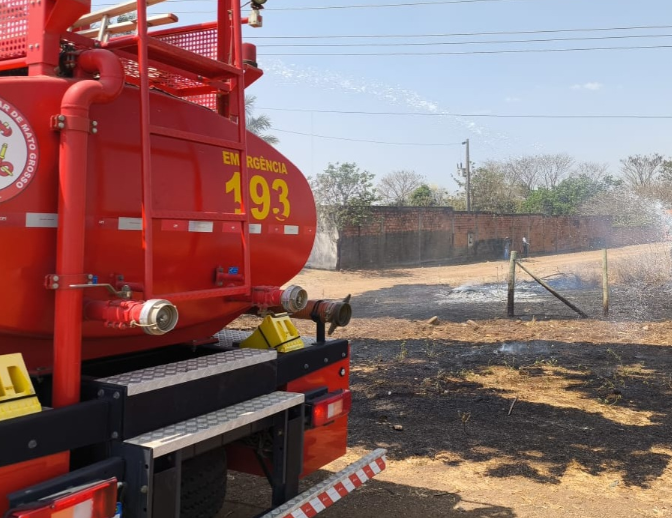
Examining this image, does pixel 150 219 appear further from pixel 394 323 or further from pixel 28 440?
pixel 394 323

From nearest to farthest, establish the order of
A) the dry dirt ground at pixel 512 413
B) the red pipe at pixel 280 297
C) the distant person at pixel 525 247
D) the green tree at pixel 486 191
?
the red pipe at pixel 280 297, the dry dirt ground at pixel 512 413, the distant person at pixel 525 247, the green tree at pixel 486 191

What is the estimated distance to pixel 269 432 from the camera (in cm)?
315

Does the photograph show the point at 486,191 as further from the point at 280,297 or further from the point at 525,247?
the point at 280,297

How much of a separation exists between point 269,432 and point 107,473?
3.41ft

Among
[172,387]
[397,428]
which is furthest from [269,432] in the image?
[397,428]

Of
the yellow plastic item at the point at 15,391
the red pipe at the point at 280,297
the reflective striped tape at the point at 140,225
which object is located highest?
the reflective striped tape at the point at 140,225

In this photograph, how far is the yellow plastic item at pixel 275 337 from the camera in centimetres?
343

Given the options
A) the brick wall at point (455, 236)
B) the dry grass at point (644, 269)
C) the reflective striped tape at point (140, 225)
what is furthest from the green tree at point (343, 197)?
the reflective striped tape at point (140, 225)

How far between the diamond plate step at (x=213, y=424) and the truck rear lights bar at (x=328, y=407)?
0.54 feet

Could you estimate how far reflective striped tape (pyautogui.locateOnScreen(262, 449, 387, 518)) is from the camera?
2.98 metres

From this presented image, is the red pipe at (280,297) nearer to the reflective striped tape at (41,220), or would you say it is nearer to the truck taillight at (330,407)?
the truck taillight at (330,407)

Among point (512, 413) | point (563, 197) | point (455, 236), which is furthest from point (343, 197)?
point (563, 197)

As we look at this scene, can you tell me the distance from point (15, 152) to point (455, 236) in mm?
27795

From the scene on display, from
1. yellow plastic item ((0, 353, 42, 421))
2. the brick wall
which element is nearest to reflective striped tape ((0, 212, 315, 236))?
yellow plastic item ((0, 353, 42, 421))
